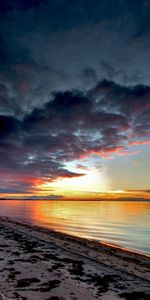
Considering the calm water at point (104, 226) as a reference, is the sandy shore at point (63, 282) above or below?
above

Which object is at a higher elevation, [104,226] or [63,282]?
[63,282]

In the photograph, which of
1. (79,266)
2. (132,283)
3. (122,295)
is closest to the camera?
(122,295)

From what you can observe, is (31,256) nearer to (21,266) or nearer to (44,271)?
(21,266)

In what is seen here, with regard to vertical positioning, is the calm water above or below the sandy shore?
below

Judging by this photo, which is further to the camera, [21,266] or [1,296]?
[21,266]

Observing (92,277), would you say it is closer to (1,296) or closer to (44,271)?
(44,271)

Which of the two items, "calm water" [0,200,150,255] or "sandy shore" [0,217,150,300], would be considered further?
"calm water" [0,200,150,255]

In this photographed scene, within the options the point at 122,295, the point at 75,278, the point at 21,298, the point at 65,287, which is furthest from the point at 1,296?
the point at 122,295

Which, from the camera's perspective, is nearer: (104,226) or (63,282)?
(63,282)

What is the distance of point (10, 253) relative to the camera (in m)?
11.5

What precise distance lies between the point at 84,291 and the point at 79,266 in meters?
3.22

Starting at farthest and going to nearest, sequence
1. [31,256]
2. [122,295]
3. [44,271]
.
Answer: [31,256]
[44,271]
[122,295]

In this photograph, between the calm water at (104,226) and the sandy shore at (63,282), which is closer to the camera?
the sandy shore at (63,282)

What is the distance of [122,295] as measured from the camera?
21.2ft
